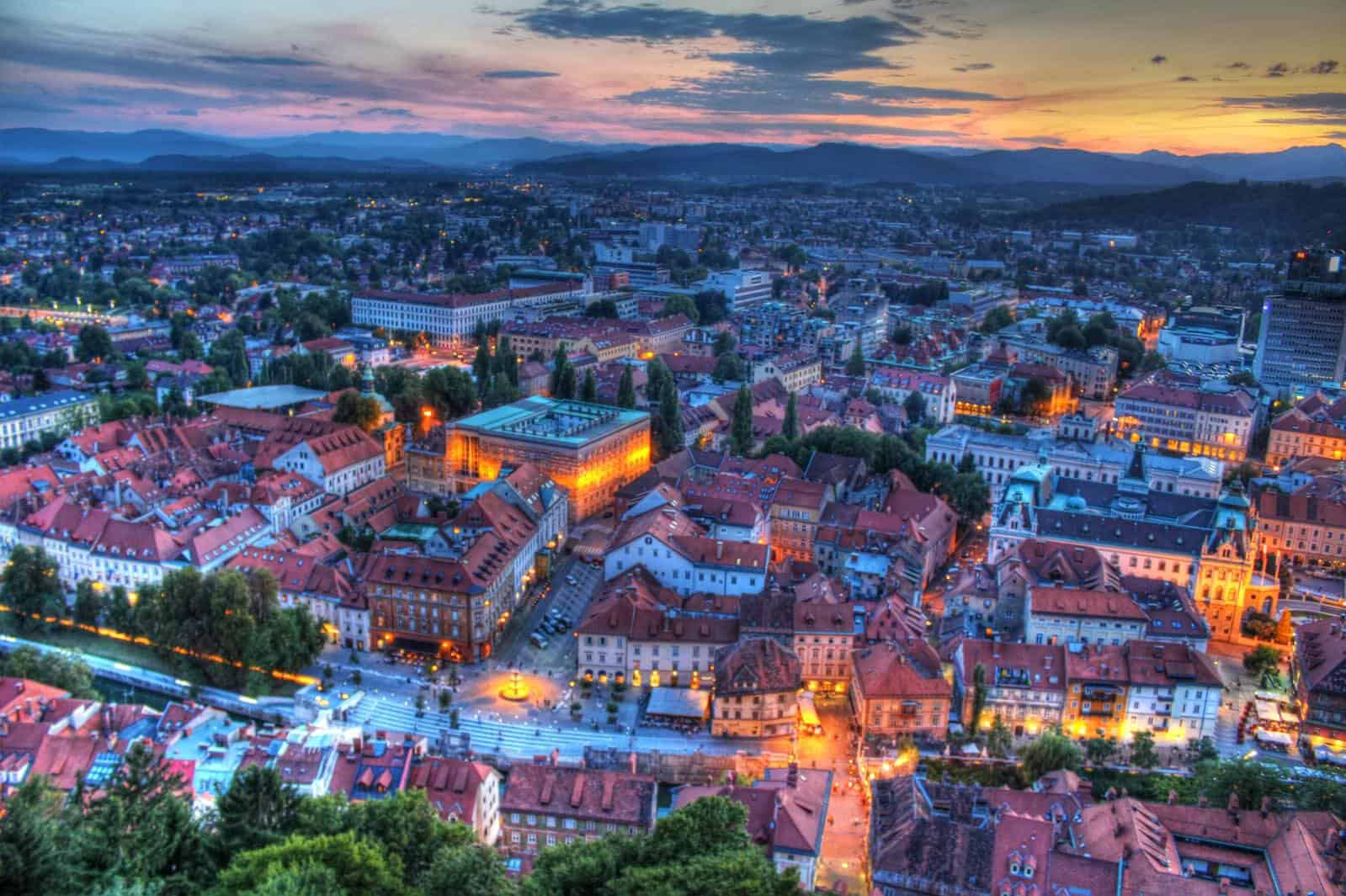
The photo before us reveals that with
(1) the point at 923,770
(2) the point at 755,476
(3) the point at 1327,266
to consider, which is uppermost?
(3) the point at 1327,266

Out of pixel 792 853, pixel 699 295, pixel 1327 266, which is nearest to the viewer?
pixel 792 853

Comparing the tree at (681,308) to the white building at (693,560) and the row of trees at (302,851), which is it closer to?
the white building at (693,560)

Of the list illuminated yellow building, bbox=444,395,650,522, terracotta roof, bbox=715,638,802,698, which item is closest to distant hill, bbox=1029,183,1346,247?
illuminated yellow building, bbox=444,395,650,522

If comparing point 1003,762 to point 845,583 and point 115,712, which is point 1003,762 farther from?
point 115,712

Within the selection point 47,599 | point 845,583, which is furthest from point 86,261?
point 845,583

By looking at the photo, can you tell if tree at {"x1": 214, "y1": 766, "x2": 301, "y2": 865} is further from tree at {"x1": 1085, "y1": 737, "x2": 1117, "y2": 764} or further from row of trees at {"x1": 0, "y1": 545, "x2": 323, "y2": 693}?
tree at {"x1": 1085, "y1": 737, "x2": 1117, "y2": 764}

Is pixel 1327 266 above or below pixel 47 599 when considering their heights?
above

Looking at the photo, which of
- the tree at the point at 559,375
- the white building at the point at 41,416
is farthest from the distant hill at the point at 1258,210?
the white building at the point at 41,416

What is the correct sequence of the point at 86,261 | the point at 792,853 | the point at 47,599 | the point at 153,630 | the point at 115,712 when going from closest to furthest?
1. the point at 792,853
2. the point at 115,712
3. the point at 153,630
4. the point at 47,599
5. the point at 86,261

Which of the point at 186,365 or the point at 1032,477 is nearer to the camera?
the point at 1032,477
